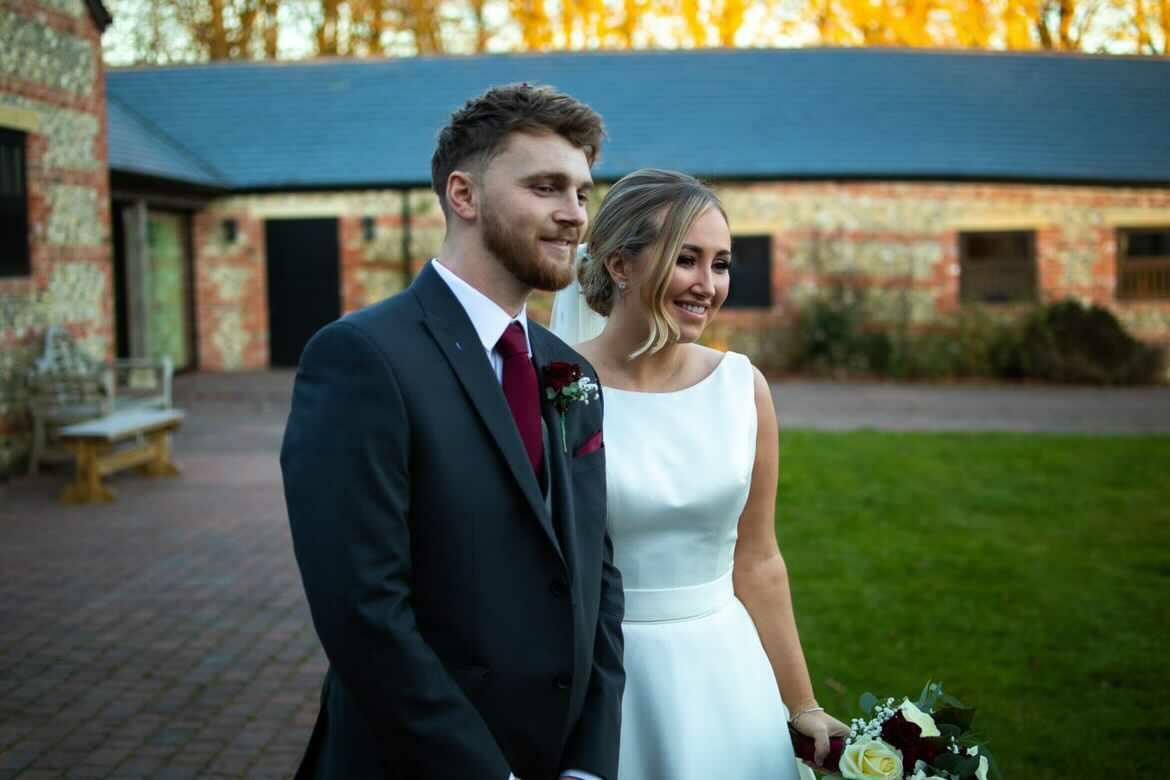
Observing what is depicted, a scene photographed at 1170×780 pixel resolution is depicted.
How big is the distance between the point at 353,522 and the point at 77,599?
5668mm

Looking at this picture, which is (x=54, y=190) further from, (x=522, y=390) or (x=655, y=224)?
(x=522, y=390)

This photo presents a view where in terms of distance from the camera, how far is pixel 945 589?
691 cm

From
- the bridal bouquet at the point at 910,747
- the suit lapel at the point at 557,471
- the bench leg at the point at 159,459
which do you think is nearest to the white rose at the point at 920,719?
the bridal bouquet at the point at 910,747

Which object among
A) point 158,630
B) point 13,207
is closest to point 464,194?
point 158,630

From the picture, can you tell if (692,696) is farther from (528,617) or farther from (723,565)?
(528,617)

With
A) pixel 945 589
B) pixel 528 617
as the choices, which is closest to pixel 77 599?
pixel 945 589

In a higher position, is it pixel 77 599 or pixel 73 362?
pixel 73 362

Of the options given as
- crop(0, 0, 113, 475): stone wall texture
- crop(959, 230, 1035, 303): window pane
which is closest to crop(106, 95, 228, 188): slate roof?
crop(0, 0, 113, 475): stone wall texture

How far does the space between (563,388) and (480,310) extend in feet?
0.78

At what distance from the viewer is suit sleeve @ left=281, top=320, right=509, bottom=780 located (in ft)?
6.34

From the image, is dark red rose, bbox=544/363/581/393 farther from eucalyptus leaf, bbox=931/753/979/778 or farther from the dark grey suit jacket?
eucalyptus leaf, bbox=931/753/979/778

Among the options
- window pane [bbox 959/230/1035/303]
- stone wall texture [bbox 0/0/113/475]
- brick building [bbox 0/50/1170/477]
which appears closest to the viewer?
stone wall texture [bbox 0/0/113/475]

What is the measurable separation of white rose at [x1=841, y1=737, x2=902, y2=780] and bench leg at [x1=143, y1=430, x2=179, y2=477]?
32.4ft

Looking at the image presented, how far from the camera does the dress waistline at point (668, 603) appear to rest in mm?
2824
